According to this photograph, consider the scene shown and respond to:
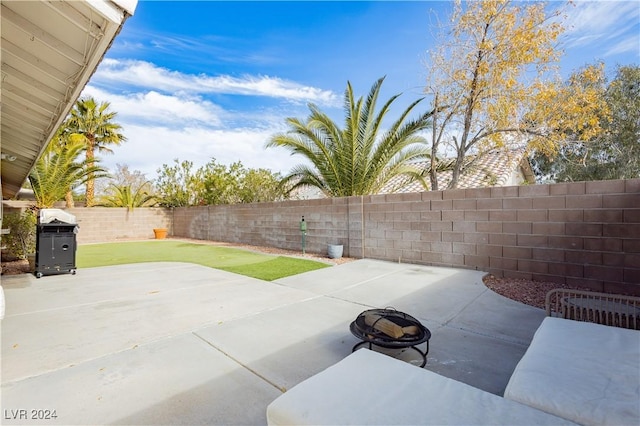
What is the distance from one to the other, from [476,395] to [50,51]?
5.03 metres

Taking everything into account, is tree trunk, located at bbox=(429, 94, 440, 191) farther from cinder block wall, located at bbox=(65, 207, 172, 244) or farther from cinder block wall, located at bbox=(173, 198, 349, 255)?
cinder block wall, located at bbox=(65, 207, 172, 244)

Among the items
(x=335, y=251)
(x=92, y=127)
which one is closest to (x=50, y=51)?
(x=335, y=251)

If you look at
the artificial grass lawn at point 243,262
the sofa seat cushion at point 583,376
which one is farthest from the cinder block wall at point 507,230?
the sofa seat cushion at point 583,376

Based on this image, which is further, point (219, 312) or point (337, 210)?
point (337, 210)

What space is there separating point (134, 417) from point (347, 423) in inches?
64.0

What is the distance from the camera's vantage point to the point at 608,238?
4.97 m

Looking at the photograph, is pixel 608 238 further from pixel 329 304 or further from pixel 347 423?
pixel 347 423

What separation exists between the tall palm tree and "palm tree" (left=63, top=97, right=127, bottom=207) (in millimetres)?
14344

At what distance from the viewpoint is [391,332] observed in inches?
107

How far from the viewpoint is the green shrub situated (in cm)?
777

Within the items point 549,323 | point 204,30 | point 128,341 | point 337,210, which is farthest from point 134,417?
point 204,30

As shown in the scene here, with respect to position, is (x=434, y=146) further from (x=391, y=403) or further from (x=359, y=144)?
(x=391, y=403)

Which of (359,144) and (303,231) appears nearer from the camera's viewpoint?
(303,231)

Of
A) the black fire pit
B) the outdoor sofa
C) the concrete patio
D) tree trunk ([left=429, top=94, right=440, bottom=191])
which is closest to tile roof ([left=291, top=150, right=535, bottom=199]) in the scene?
tree trunk ([left=429, top=94, right=440, bottom=191])
